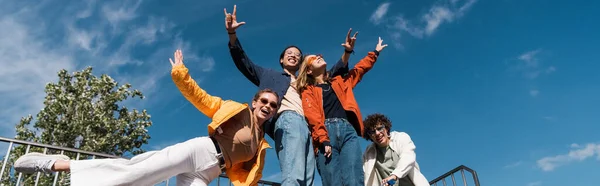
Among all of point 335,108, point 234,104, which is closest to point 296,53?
point 335,108

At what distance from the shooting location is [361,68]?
435 cm

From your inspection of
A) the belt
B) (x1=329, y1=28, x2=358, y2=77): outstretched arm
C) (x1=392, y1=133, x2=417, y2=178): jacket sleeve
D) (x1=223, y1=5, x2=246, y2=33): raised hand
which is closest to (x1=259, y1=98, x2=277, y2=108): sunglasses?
the belt

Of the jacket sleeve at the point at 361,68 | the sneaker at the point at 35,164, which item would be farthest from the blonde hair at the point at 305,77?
the sneaker at the point at 35,164

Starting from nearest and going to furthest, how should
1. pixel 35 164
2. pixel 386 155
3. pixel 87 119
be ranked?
pixel 35 164
pixel 386 155
pixel 87 119

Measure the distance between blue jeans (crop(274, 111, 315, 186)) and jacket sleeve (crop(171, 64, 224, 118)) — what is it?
53cm

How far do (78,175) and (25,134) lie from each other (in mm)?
10590

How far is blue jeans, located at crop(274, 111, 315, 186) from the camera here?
2.82 metres

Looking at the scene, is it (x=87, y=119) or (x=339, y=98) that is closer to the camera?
(x=339, y=98)

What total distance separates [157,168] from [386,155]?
2.43 metres

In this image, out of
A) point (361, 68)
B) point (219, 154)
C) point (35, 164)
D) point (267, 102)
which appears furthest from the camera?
point (361, 68)

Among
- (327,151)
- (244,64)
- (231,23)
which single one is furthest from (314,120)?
(231,23)

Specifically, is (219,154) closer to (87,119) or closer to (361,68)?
(361,68)

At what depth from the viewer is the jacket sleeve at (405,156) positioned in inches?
150

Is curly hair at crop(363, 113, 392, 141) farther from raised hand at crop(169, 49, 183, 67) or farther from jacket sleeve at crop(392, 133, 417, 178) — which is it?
raised hand at crop(169, 49, 183, 67)
